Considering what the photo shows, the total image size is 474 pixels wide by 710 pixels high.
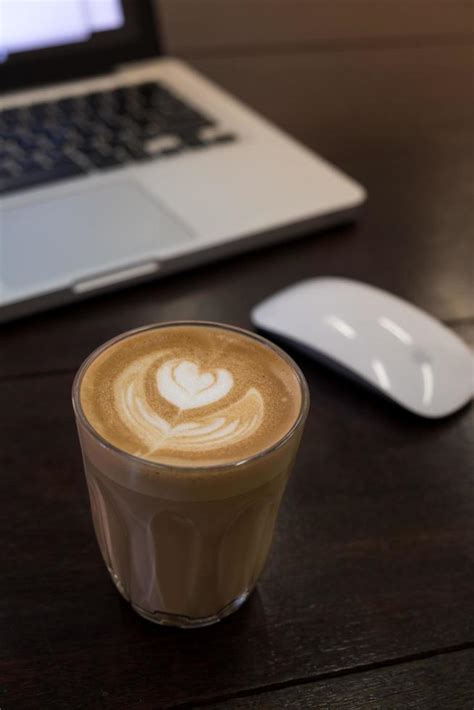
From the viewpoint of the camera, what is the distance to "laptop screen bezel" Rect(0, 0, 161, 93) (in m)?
0.74

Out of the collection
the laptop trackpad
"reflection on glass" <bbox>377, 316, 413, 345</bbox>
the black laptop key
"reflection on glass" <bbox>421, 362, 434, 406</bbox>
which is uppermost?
the black laptop key

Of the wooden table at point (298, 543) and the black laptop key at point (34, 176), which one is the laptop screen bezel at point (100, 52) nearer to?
the black laptop key at point (34, 176)

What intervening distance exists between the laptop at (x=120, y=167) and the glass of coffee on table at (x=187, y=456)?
191 mm

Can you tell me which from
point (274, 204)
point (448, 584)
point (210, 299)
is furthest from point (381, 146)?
point (448, 584)

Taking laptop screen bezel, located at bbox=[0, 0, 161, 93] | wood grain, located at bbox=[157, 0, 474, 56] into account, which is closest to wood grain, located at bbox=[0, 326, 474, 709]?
laptop screen bezel, located at bbox=[0, 0, 161, 93]

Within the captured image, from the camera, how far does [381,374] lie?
1.55 feet

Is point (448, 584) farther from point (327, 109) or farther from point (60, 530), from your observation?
point (327, 109)

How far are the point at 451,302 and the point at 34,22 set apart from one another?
0.45 m

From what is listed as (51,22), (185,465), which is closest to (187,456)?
(185,465)

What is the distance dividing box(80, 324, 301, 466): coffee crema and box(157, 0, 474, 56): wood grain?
0.71 m

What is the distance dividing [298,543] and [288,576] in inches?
0.8

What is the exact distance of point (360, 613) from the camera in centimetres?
37

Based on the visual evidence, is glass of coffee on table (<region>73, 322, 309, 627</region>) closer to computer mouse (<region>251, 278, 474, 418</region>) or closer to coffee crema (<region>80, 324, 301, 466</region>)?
coffee crema (<region>80, 324, 301, 466</region>)

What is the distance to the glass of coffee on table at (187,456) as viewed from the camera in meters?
0.32
